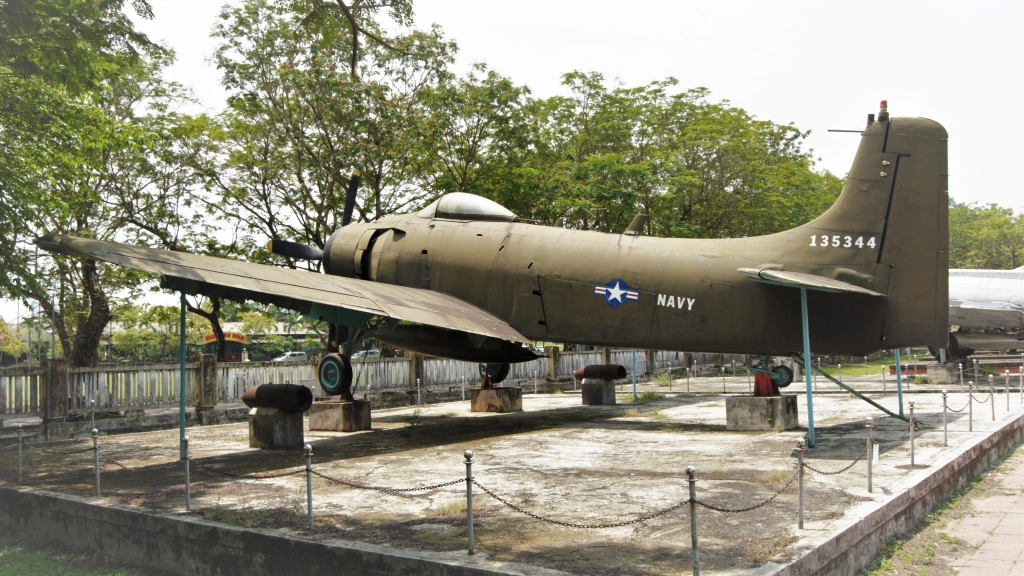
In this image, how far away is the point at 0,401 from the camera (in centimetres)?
2022

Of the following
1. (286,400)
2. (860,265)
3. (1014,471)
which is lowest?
(1014,471)

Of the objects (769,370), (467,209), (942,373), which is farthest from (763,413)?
(942,373)

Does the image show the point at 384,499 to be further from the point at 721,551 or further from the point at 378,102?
the point at 378,102

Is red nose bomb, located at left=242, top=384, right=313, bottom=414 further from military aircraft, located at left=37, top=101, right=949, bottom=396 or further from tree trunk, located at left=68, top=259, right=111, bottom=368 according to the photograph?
tree trunk, located at left=68, top=259, right=111, bottom=368

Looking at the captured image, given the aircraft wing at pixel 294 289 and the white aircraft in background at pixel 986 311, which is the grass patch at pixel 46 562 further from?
the white aircraft in background at pixel 986 311

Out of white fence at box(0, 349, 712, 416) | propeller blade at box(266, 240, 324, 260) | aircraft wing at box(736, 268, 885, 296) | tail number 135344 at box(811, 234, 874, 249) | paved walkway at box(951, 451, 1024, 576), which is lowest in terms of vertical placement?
paved walkway at box(951, 451, 1024, 576)

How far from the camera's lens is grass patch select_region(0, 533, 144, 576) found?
10180mm

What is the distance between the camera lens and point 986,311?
3169cm

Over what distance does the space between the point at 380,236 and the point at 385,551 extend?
13250 millimetres

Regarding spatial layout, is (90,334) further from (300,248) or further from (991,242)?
(991,242)

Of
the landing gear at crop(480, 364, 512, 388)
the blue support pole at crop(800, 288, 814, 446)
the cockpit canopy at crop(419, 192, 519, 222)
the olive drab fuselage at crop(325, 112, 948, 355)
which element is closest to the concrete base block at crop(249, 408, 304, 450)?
the olive drab fuselage at crop(325, 112, 948, 355)

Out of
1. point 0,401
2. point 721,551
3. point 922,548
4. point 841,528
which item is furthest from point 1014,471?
point 0,401

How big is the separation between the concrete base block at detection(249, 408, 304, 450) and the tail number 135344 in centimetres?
1121

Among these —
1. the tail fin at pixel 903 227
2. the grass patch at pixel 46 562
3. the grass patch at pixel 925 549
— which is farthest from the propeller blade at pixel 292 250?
the grass patch at pixel 925 549
